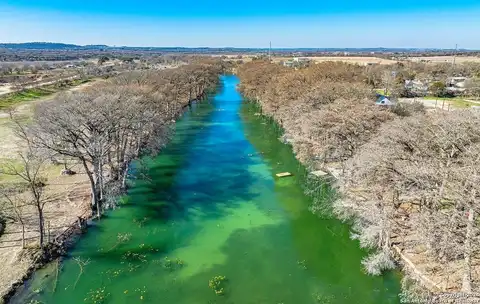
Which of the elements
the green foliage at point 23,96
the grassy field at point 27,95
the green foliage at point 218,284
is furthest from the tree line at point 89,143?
the grassy field at point 27,95

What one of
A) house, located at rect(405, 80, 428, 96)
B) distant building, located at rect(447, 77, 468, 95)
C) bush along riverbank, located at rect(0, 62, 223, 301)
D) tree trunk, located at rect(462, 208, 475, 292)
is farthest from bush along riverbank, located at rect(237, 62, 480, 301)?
distant building, located at rect(447, 77, 468, 95)

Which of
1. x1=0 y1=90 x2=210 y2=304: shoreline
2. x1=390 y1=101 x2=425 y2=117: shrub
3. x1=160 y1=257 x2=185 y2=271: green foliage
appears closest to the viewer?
x1=0 y1=90 x2=210 y2=304: shoreline

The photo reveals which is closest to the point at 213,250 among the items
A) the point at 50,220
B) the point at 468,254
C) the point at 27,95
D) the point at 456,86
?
the point at 50,220

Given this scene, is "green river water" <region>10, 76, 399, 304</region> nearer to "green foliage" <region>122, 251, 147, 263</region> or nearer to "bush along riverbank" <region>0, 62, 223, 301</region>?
"green foliage" <region>122, 251, 147, 263</region>

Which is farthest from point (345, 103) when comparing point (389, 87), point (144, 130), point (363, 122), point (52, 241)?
point (389, 87)

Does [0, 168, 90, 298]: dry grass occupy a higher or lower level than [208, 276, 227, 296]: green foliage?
higher

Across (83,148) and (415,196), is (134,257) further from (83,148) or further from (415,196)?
(415,196)

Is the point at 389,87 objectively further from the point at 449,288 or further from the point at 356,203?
the point at 449,288
